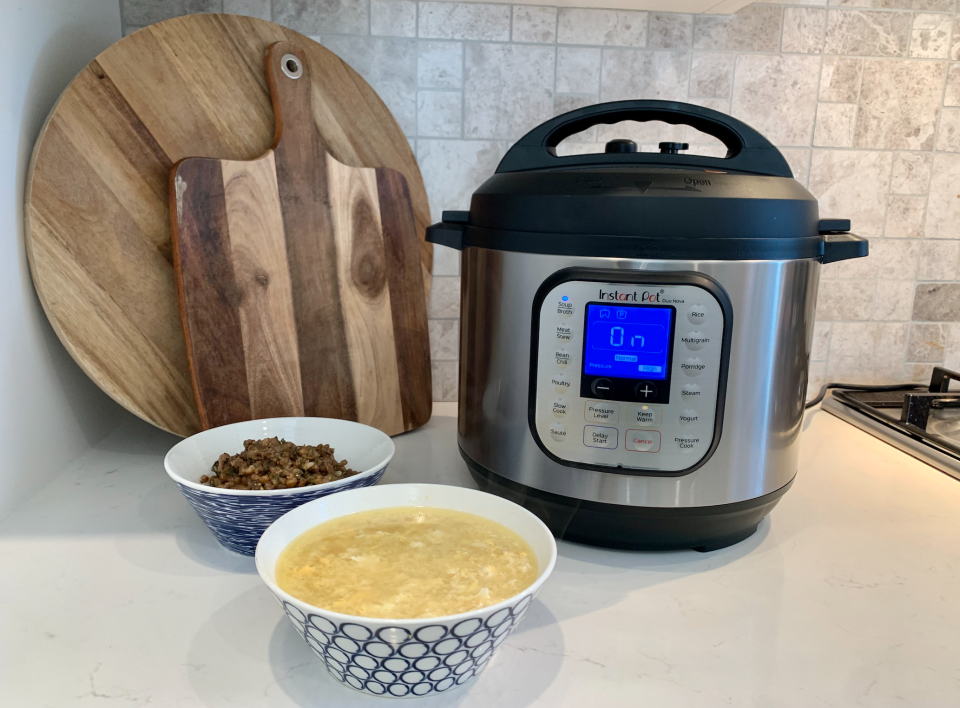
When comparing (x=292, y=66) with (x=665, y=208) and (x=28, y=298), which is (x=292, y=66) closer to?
(x=28, y=298)

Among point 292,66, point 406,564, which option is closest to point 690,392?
point 406,564

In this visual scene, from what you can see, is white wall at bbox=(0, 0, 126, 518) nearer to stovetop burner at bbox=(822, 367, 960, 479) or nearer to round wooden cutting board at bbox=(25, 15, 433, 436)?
round wooden cutting board at bbox=(25, 15, 433, 436)

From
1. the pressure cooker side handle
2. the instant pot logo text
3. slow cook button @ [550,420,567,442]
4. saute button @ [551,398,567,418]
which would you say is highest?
the pressure cooker side handle

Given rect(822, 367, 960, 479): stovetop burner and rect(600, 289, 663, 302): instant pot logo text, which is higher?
rect(600, 289, 663, 302): instant pot logo text

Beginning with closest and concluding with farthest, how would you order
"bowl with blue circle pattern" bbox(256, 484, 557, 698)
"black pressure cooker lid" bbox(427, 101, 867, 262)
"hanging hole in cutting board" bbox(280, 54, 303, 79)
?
"bowl with blue circle pattern" bbox(256, 484, 557, 698)
"black pressure cooker lid" bbox(427, 101, 867, 262)
"hanging hole in cutting board" bbox(280, 54, 303, 79)

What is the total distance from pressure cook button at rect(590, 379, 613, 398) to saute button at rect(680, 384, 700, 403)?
0.19 feet

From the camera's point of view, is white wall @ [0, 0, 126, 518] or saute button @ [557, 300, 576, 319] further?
white wall @ [0, 0, 126, 518]

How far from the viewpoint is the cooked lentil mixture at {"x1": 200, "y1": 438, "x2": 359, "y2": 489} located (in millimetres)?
620

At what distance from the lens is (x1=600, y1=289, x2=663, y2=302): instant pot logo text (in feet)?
1.85

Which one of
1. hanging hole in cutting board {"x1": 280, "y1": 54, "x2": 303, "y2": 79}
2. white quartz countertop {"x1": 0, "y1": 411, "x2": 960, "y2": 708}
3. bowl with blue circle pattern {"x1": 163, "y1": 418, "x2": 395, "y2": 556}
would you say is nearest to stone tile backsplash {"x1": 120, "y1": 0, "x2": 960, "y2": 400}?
hanging hole in cutting board {"x1": 280, "y1": 54, "x2": 303, "y2": 79}

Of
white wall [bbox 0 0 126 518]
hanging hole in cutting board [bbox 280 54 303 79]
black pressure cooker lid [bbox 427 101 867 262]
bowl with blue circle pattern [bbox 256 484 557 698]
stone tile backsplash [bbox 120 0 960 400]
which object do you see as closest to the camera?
bowl with blue circle pattern [bbox 256 484 557 698]

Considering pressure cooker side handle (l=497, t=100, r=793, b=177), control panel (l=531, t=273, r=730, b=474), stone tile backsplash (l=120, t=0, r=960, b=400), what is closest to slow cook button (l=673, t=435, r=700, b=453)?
control panel (l=531, t=273, r=730, b=474)

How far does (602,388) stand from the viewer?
59 cm

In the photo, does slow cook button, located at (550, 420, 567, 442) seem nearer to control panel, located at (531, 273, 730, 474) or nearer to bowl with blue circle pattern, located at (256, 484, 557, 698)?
control panel, located at (531, 273, 730, 474)
